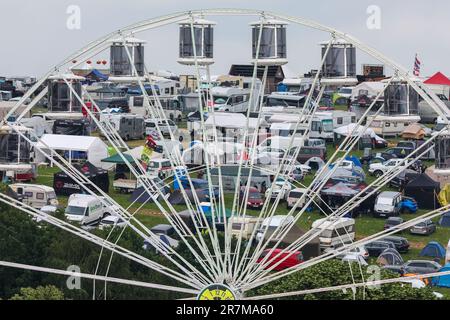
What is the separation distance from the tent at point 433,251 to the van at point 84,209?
502 inches

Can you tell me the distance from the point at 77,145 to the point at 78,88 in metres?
36.3

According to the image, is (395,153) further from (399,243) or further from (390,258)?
(390,258)

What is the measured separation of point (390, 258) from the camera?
48.1 m

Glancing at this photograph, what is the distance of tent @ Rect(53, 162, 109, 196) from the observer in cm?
6197

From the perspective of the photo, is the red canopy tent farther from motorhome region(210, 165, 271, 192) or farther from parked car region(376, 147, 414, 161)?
motorhome region(210, 165, 271, 192)

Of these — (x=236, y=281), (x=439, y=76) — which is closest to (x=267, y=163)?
(x=439, y=76)

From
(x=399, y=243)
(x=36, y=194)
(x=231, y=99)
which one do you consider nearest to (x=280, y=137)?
(x=36, y=194)

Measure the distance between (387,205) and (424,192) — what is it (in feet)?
10.2

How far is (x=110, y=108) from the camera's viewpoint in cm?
9375

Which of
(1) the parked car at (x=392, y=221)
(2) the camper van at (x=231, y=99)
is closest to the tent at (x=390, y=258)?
(1) the parked car at (x=392, y=221)

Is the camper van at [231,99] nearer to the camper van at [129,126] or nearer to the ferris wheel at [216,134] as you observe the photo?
the camper van at [129,126]

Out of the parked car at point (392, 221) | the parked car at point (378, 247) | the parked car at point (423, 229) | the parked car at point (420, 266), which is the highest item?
the parked car at point (392, 221)

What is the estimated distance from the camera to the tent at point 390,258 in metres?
47.8

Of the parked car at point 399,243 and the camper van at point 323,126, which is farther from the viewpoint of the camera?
the camper van at point 323,126
